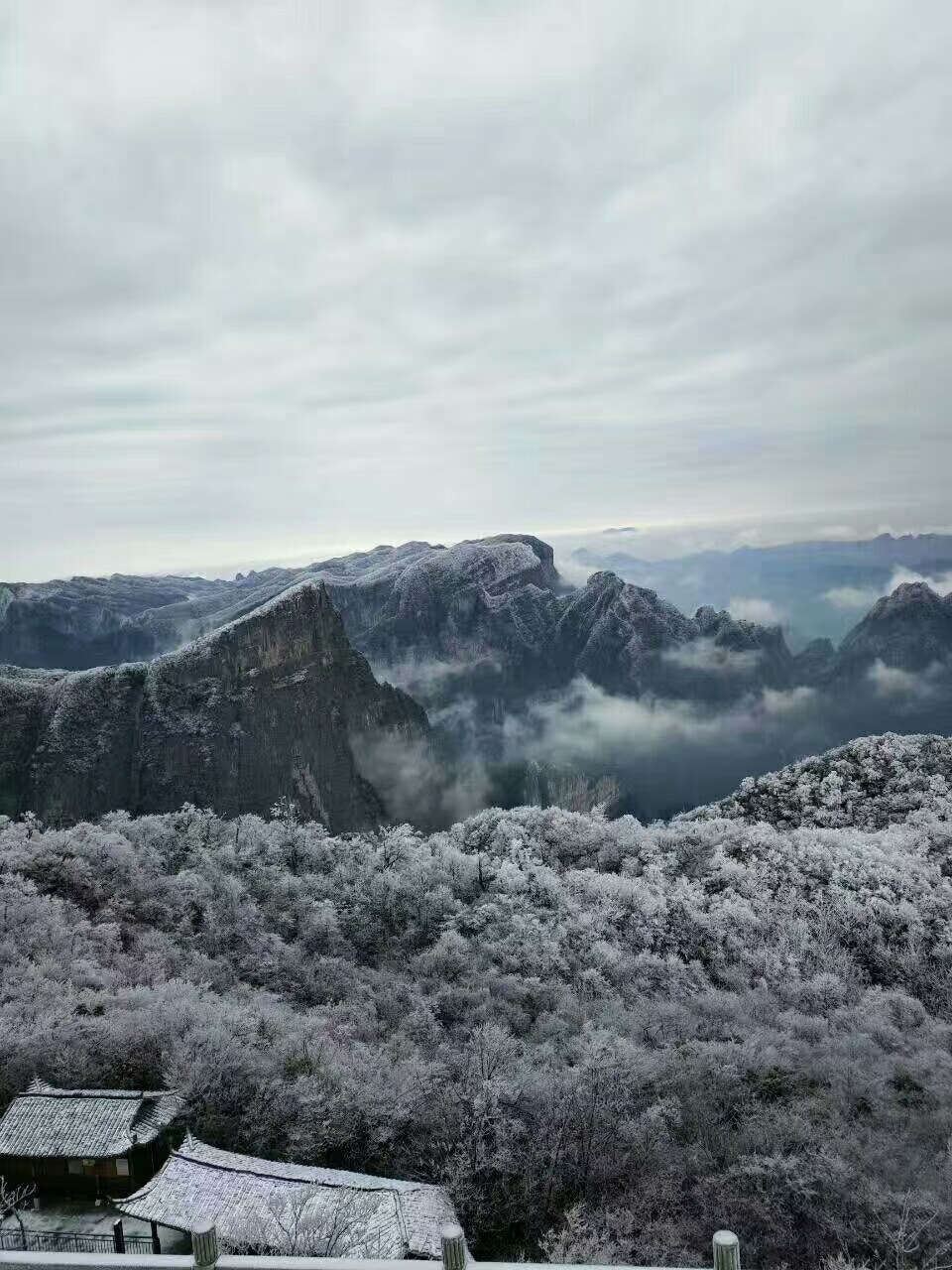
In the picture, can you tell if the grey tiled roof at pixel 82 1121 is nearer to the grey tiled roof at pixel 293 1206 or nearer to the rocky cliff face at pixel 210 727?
the grey tiled roof at pixel 293 1206

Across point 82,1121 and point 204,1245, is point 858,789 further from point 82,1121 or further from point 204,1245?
point 204,1245

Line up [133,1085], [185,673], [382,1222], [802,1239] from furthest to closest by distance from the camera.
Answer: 1. [185,673]
2. [133,1085]
3. [802,1239]
4. [382,1222]

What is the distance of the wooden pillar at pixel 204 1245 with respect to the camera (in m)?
13.9

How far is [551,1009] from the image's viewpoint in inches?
1649

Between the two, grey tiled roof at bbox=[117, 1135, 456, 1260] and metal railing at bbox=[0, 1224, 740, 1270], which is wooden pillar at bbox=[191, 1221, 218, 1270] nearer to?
metal railing at bbox=[0, 1224, 740, 1270]

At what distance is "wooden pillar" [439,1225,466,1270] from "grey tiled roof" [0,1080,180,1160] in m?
13.2

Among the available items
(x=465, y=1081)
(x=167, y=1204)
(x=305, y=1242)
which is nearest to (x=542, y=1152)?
(x=465, y=1081)

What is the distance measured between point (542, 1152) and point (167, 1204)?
1150 cm

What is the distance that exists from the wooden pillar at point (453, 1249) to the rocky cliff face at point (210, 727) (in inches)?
4134

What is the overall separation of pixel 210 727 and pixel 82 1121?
320 ft

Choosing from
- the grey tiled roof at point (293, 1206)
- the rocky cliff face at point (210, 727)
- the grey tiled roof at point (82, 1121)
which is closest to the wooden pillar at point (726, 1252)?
the grey tiled roof at point (293, 1206)

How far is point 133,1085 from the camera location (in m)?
28.0

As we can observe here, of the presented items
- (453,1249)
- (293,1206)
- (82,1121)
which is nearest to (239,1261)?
(453,1249)

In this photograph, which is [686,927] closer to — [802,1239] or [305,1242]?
[802,1239]
